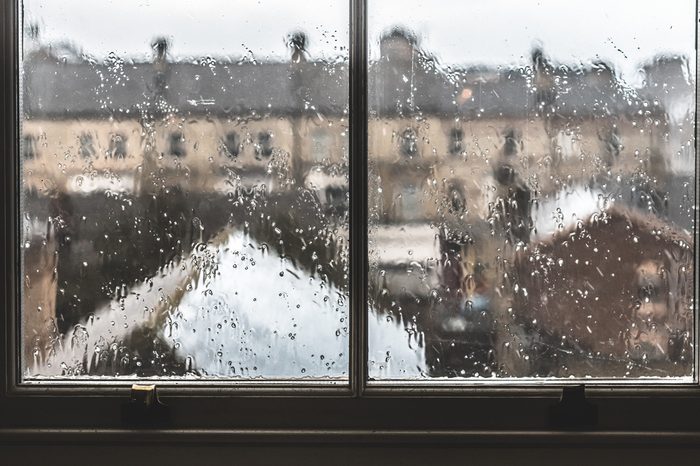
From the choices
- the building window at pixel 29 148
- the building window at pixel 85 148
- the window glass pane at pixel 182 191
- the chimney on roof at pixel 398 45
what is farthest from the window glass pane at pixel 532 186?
the building window at pixel 29 148

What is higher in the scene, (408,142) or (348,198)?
(408,142)

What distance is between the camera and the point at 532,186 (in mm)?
1465

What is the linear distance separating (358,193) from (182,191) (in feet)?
1.22

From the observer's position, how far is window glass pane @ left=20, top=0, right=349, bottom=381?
1.47 meters

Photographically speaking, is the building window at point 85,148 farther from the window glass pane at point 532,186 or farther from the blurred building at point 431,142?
the window glass pane at point 532,186
